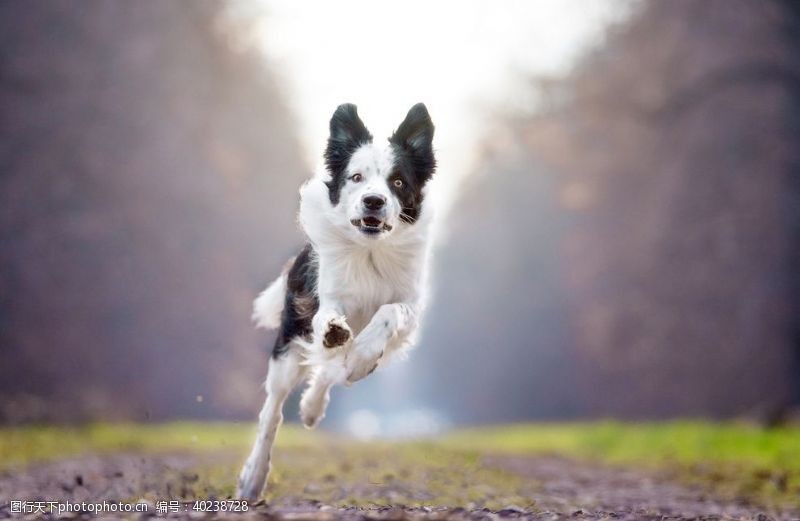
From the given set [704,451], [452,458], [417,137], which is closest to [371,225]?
[417,137]

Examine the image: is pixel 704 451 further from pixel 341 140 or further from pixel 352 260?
pixel 341 140

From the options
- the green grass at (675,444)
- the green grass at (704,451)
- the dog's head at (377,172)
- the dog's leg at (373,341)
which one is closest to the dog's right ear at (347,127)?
the dog's head at (377,172)

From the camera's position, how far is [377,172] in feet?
20.6

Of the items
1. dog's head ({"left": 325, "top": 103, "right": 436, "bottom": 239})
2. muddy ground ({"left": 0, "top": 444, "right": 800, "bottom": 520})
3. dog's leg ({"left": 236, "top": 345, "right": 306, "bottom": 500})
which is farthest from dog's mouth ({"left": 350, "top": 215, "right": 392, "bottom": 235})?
muddy ground ({"left": 0, "top": 444, "right": 800, "bottom": 520})

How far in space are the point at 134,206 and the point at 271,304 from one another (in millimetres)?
14463

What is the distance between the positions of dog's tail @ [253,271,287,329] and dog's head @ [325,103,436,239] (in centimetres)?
135

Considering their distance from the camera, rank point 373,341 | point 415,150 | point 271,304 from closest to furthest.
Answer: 1. point 373,341
2. point 415,150
3. point 271,304

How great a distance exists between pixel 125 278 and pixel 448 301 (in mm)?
18348

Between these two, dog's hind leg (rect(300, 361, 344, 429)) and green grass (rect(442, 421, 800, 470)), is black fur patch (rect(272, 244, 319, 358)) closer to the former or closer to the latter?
dog's hind leg (rect(300, 361, 344, 429))

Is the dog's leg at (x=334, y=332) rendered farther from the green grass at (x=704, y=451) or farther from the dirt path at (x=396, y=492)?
the green grass at (x=704, y=451)

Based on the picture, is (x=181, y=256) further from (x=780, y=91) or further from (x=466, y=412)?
(x=466, y=412)

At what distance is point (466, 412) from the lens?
3831 centimetres

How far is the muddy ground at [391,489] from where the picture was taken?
5348 mm

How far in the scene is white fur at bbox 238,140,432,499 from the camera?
6.08 metres
